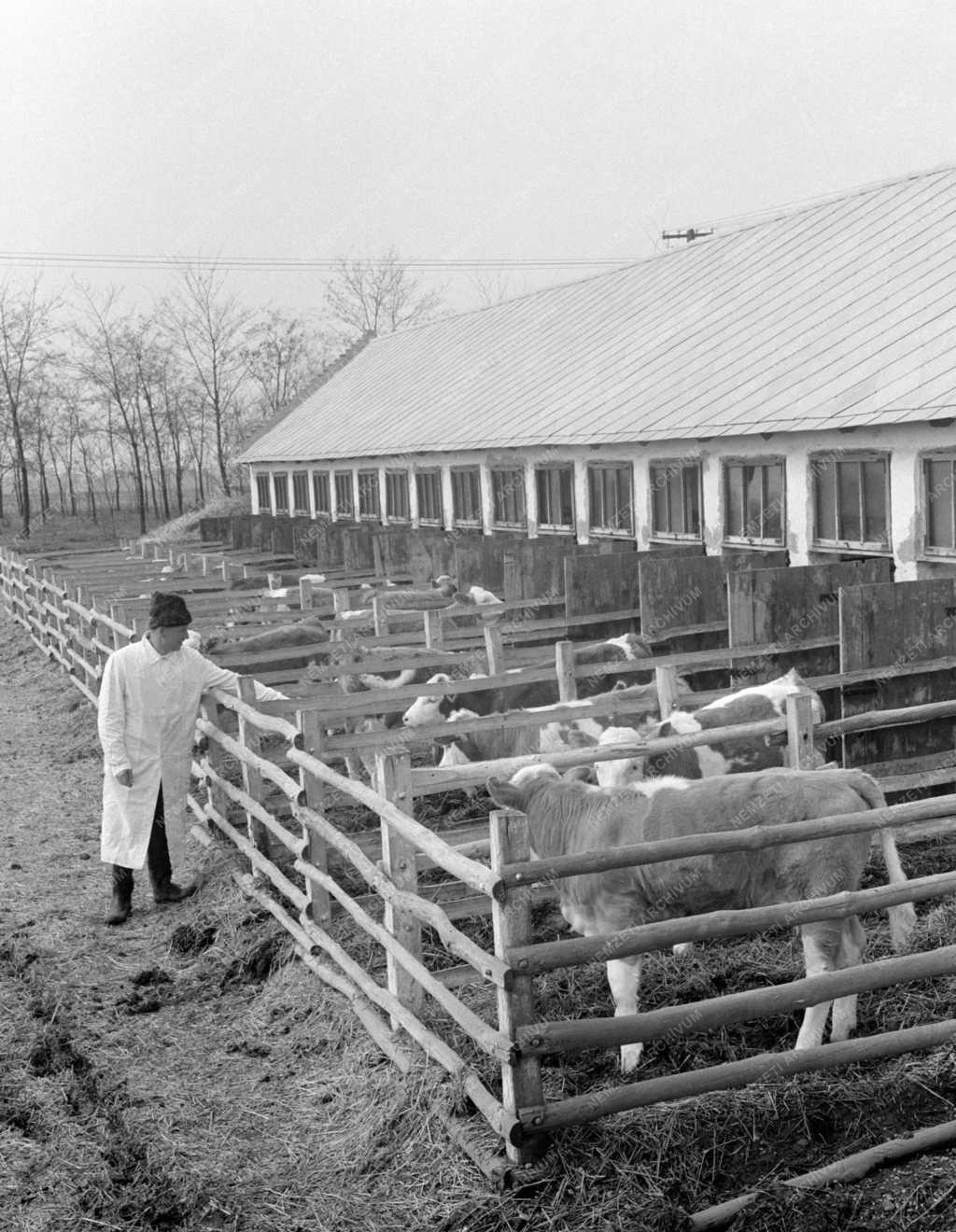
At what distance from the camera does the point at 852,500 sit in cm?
1385

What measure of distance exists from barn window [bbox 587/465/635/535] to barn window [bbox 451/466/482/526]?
437cm

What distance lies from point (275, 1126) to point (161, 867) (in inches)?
137

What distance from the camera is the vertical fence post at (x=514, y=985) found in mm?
4453

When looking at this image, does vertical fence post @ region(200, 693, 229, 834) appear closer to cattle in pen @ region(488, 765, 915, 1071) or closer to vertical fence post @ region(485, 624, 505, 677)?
vertical fence post @ region(485, 624, 505, 677)

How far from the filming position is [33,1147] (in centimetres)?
527

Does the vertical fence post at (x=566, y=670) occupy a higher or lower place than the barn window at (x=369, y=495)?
lower

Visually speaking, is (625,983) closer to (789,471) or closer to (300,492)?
(789,471)

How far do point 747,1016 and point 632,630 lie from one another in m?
8.88

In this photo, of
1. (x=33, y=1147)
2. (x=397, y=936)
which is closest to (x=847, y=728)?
(x=397, y=936)

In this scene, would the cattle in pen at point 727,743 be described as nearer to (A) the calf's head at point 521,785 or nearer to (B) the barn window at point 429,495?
(A) the calf's head at point 521,785

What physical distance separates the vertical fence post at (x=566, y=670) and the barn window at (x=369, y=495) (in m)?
19.8

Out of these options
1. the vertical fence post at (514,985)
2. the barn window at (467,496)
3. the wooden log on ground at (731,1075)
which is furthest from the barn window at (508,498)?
the vertical fence post at (514,985)

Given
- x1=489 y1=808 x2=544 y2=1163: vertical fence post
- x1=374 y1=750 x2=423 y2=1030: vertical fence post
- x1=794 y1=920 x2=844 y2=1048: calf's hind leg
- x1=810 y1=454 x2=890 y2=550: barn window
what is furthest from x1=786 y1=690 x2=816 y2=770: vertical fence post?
x1=810 y1=454 x2=890 y2=550: barn window

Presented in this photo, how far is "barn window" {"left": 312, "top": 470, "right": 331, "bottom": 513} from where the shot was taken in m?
34.0
